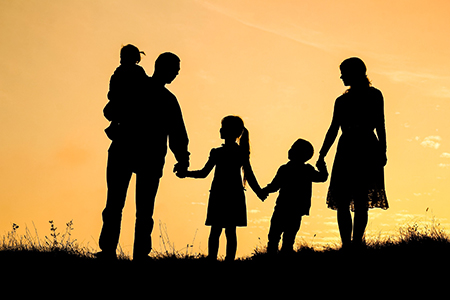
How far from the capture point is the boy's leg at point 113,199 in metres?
6.57

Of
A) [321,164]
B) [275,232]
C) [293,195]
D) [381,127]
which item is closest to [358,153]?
[381,127]

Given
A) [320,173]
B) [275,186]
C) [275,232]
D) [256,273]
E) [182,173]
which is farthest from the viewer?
[275,186]

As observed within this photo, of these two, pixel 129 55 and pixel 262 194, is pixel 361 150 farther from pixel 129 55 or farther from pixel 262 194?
pixel 129 55

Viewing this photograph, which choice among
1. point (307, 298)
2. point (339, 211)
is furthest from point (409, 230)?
point (307, 298)

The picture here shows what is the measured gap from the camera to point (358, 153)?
7.15m

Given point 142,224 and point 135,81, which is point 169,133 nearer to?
point 135,81

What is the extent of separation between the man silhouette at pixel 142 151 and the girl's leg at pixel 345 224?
8.61 ft

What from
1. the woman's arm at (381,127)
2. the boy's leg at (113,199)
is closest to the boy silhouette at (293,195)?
the woman's arm at (381,127)

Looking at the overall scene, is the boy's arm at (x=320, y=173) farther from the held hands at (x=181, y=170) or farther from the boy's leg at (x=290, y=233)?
the held hands at (x=181, y=170)

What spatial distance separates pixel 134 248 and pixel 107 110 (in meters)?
1.86

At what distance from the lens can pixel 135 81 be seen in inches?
269

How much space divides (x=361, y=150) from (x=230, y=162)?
187cm

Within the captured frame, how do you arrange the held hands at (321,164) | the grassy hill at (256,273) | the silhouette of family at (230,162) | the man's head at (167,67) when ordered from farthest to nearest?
the held hands at (321,164) < the man's head at (167,67) < the silhouette of family at (230,162) < the grassy hill at (256,273)

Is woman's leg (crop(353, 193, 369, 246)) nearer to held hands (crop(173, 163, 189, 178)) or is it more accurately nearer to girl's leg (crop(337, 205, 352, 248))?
girl's leg (crop(337, 205, 352, 248))
